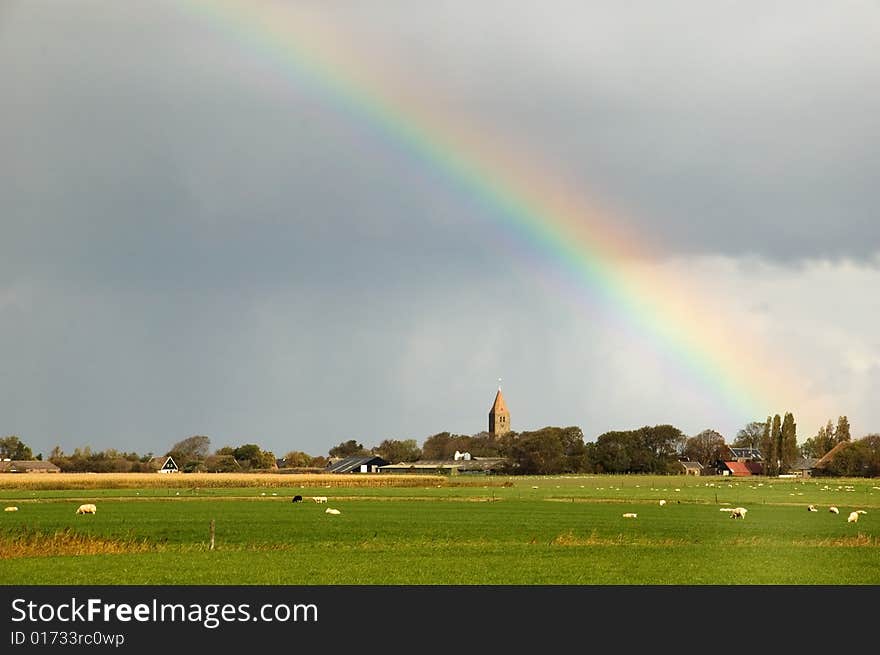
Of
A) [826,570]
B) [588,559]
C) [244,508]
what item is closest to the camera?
[826,570]

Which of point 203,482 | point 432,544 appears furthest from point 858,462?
point 432,544

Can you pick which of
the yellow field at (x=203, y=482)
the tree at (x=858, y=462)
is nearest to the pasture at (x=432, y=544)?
the yellow field at (x=203, y=482)

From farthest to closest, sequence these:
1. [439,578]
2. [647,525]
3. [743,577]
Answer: [647,525] < [743,577] < [439,578]

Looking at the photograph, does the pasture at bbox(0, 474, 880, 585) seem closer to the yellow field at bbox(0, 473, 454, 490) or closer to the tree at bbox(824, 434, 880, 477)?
the yellow field at bbox(0, 473, 454, 490)

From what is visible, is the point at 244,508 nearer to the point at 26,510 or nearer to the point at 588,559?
the point at 26,510

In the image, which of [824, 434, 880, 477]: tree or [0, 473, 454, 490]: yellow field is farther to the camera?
[824, 434, 880, 477]: tree

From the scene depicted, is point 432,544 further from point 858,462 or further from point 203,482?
point 858,462

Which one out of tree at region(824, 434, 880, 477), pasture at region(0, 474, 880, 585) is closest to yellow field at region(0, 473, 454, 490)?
pasture at region(0, 474, 880, 585)

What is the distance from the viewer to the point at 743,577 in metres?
31.1

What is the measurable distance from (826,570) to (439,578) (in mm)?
13616

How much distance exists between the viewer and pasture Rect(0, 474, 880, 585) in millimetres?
30250

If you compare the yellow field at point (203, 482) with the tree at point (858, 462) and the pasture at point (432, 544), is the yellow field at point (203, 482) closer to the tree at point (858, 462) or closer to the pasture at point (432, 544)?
the pasture at point (432, 544)

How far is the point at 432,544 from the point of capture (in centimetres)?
4331
